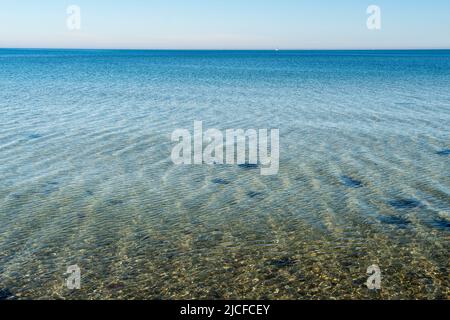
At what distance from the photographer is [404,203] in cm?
1405

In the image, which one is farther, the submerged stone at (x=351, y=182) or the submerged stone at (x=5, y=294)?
the submerged stone at (x=351, y=182)

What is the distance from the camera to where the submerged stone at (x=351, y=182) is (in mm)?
Result: 15750

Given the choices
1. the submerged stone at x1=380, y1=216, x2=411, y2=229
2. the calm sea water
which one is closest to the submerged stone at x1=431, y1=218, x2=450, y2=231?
the calm sea water

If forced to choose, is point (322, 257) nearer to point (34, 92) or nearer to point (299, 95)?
point (299, 95)

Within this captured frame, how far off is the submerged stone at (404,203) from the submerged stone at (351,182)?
170cm

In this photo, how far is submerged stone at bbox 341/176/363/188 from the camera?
15.8 meters

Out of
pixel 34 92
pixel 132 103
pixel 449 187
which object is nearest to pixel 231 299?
pixel 449 187

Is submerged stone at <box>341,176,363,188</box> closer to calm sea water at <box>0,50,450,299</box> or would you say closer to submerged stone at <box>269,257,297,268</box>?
calm sea water at <box>0,50,450,299</box>

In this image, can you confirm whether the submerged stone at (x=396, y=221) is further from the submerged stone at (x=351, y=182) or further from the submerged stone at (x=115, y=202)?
the submerged stone at (x=115, y=202)

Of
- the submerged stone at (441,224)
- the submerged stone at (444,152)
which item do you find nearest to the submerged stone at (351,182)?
the submerged stone at (441,224)

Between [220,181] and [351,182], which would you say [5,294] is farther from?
[351,182]

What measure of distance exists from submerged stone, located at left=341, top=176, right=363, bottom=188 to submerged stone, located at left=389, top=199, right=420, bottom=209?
1700 millimetres

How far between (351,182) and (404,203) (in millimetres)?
2396
